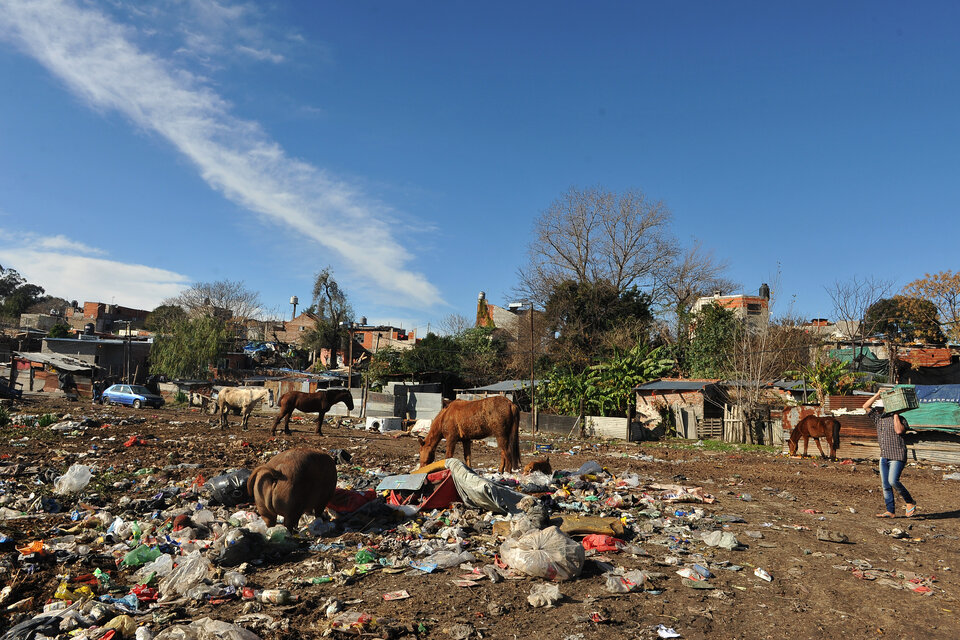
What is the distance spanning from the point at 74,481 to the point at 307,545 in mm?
5098

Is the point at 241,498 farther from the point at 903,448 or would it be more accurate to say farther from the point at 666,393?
the point at 666,393

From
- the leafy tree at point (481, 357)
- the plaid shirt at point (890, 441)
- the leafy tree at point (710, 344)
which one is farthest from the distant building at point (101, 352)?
the plaid shirt at point (890, 441)

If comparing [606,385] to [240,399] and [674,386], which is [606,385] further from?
[240,399]

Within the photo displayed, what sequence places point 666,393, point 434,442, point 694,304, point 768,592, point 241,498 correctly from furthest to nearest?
point 694,304, point 666,393, point 434,442, point 241,498, point 768,592

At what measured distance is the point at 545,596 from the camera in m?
4.93

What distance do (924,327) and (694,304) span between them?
45.2 feet

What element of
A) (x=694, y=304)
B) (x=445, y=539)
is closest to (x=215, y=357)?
(x=694, y=304)

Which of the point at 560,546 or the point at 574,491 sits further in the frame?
the point at 574,491

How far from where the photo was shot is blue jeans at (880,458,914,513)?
26.8ft

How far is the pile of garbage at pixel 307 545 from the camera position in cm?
484

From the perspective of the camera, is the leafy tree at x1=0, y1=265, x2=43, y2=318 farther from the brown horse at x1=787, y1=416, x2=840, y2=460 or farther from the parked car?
the brown horse at x1=787, y1=416, x2=840, y2=460

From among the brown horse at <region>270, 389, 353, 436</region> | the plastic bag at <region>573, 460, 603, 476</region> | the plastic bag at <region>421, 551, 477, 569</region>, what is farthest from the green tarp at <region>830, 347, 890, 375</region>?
the plastic bag at <region>421, 551, 477, 569</region>

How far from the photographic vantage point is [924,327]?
30078mm

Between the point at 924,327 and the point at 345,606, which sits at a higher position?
the point at 924,327
